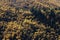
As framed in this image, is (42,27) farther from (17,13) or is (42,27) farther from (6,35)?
(17,13)

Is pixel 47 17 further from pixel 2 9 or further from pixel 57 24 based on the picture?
pixel 2 9

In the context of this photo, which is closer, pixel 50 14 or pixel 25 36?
pixel 25 36

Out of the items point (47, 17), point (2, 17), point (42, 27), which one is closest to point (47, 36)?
point (42, 27)

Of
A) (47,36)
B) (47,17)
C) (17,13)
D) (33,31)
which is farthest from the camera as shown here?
(17,13)

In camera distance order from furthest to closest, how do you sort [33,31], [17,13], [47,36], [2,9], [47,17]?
[2,9] → [17,13] → [47,17] → [33,31] → [47,36]

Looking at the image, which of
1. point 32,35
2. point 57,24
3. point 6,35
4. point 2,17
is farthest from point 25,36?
point 2,17

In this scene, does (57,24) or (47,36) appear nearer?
(47,36)

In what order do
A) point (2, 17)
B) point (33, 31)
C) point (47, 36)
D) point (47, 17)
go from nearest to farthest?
point (47, 36) < point (33, 31) < point (47, 17) < point (2, 17)

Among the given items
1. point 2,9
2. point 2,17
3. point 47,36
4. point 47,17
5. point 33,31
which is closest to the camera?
point 47,36
